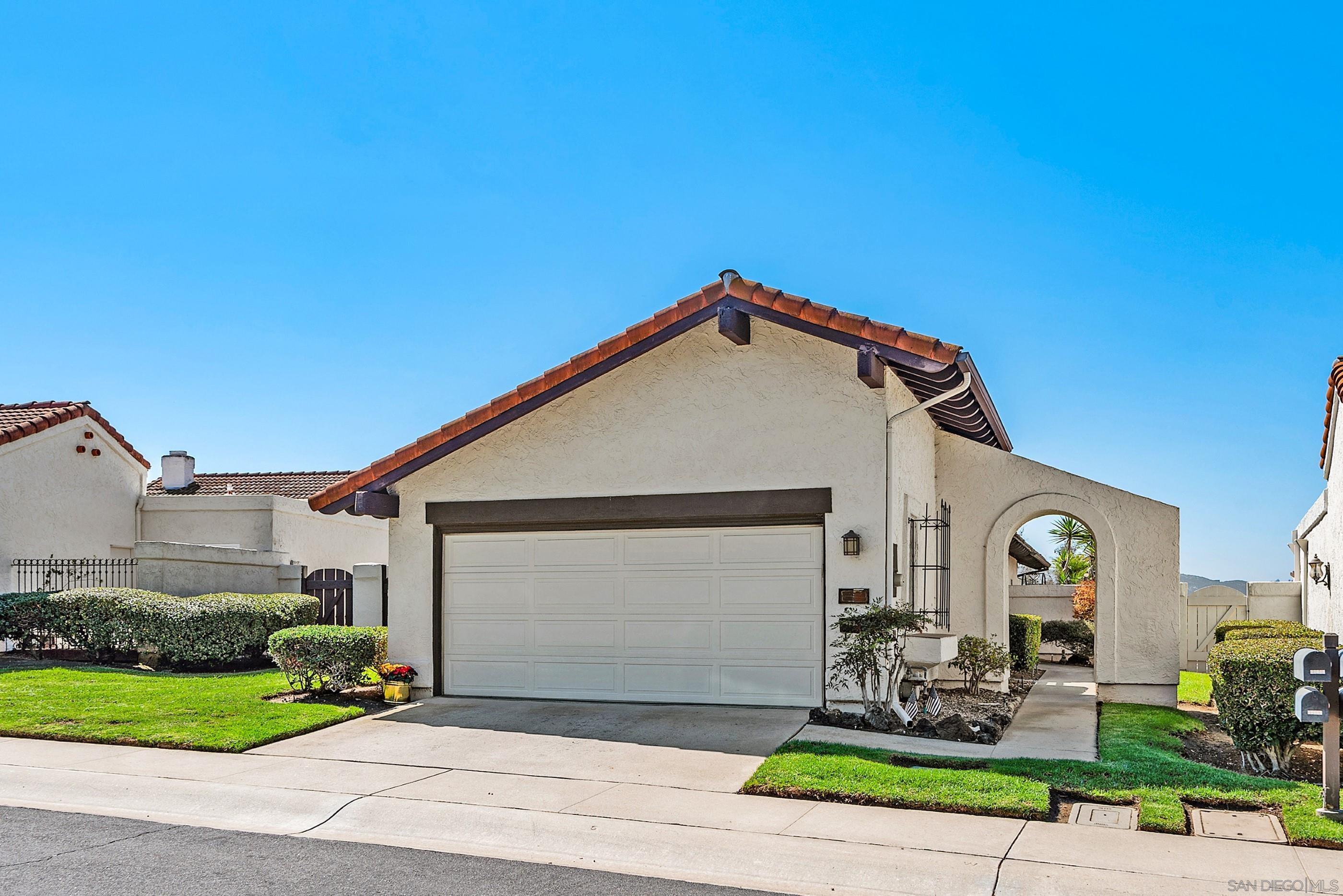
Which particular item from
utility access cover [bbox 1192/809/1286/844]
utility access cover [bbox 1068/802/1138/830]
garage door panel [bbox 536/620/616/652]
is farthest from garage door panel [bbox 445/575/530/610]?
utility access cover [bbox 1192/809/1286/844]

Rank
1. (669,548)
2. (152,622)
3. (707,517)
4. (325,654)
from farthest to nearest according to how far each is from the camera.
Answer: (152,622) → (325,654) → (669,548) → (707,517)

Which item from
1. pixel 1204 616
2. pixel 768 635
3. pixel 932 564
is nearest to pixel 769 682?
pixel 768 635

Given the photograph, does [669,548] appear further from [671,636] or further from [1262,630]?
[1262,630]

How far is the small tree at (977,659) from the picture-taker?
13977 millimetres

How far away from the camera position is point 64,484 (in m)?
21.2

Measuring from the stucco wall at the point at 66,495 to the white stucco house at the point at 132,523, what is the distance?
0.8 inches

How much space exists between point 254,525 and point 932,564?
15.2 metres

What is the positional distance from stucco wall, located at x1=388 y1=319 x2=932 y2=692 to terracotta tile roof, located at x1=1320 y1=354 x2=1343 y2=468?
470 cm

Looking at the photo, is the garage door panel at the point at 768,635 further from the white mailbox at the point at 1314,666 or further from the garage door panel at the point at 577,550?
the white mailbox at the point at 1314,666

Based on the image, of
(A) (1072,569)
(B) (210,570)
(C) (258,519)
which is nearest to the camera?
(B) (210,570)

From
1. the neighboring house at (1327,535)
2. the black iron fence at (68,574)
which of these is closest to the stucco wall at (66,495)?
the black iron fence at (68,574)

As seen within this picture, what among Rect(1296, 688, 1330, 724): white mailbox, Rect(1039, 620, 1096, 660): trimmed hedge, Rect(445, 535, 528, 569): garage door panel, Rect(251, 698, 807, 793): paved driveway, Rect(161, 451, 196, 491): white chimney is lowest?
Rect(1039, 620, 1096, 660): trimmed hedge

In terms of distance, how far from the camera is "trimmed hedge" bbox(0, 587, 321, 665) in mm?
16188

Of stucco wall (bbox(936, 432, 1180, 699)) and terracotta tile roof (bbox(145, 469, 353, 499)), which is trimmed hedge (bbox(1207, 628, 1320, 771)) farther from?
terracotta tile roof (bbox(145, 469, 353, 499))
